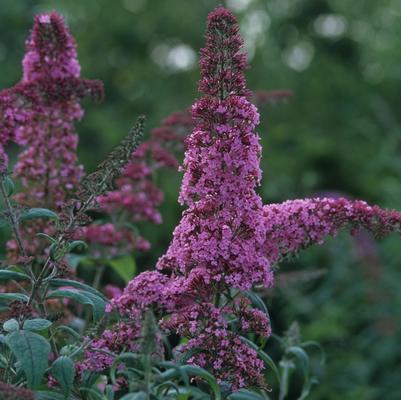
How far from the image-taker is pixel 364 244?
8.05m

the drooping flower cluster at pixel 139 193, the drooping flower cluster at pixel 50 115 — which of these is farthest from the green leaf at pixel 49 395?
the drooping flower cluster at pixel 139 193

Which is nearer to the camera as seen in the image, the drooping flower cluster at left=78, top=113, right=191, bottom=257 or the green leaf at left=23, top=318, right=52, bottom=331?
the green leaf at left=23, top=318, right=52, bottom=331

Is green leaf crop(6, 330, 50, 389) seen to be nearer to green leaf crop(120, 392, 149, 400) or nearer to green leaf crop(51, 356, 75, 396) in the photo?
green leaf crop(51, 356, 75, 396)

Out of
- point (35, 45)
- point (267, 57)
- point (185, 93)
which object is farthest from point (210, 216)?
point (267, 57)

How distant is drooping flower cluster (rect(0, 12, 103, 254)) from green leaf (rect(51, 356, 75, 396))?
1433mm

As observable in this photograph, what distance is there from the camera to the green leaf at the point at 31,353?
253cm

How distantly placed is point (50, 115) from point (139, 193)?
86 centimetres

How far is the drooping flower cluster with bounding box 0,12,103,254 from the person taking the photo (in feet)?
13.4

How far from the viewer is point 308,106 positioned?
1903 centimetres

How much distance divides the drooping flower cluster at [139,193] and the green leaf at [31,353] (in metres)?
1.97

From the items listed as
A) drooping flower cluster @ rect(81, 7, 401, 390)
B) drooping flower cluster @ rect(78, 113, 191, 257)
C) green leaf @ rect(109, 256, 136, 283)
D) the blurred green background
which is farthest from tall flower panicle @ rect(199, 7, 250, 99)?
the blurred green background

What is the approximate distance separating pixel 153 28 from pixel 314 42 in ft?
20.3

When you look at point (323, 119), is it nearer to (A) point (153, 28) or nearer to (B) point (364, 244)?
(A) point (153, 28)

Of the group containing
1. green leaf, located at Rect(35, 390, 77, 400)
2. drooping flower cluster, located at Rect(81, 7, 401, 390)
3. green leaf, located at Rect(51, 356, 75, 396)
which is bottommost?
green leaf, located at Rect(35, 390, 77, 400)
